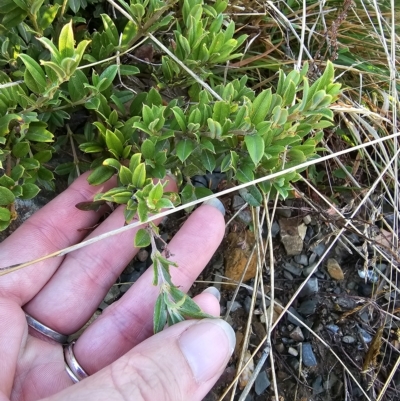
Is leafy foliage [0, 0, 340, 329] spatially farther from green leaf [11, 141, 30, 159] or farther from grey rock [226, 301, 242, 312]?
grey rock [226, 301, 242, 312]

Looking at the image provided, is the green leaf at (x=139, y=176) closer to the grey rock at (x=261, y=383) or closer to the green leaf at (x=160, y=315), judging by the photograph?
the green leaf at (x=160, y=315)

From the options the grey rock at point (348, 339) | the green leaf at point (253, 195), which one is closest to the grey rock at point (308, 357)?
the grey rock at point (348, 339)

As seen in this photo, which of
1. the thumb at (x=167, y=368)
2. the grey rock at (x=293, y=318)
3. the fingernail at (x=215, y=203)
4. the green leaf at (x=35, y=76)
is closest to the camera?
the thumb at (x=167, y=368)

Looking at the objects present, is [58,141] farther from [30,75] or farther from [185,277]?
[185,277]

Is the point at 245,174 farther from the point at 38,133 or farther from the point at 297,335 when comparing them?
the point at 297,335

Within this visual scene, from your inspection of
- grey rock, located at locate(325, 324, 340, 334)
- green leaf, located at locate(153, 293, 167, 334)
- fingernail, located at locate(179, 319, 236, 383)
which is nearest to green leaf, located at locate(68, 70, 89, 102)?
green leaf, located at locate(153, 293, 167, 334)

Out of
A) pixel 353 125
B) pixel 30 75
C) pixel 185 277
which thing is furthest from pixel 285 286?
pixel 30 75

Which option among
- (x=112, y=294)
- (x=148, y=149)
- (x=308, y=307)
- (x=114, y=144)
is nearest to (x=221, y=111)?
(x=148, y=149)
